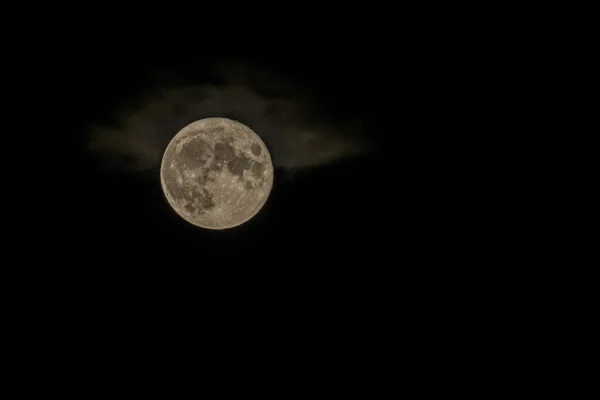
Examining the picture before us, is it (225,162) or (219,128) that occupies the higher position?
(219,128)

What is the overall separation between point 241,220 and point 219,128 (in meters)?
1.07

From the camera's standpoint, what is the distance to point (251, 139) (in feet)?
16.9

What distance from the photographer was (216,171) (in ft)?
16.0

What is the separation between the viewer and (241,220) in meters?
5.48

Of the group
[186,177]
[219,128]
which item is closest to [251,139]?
[219,128]

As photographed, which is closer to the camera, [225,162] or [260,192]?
[225,162]

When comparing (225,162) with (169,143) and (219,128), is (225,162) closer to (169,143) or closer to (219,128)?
(219,128)

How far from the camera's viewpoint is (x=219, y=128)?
509cm

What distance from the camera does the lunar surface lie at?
4918 mm

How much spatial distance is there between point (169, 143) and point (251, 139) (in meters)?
0.93

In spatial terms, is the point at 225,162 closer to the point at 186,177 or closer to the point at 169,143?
the point at 186,177

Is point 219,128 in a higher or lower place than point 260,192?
higher

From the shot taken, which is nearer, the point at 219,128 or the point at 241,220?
the point at 219,128

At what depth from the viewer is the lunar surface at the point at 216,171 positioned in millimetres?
4918
